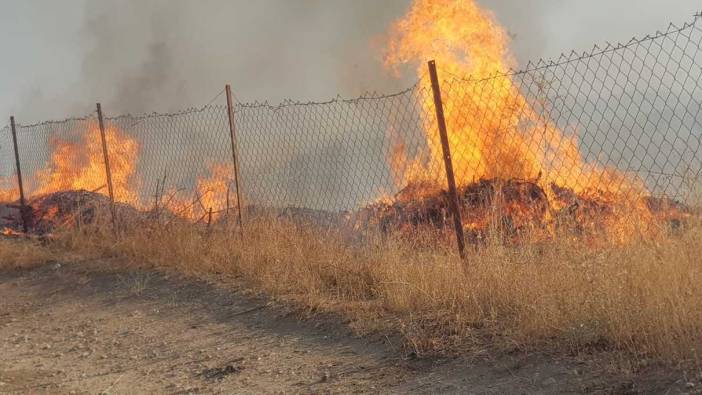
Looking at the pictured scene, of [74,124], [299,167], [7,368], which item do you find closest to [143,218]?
[299,167]

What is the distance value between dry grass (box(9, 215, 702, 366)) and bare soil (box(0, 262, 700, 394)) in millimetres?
200

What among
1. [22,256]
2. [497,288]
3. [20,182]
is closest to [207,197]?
[22,256]

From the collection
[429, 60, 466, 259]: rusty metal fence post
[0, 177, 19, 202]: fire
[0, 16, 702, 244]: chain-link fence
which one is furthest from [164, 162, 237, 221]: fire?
[0, 177, 19, 202]: fire

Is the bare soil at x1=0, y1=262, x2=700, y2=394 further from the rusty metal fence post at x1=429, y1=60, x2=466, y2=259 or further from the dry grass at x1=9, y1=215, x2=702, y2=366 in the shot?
the rusty metal fence post at x1=429, y1=60, x2=466, y2=259

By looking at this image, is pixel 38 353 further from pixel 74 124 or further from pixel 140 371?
pixel 74 124

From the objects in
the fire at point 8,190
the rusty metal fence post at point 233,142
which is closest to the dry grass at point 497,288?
the rusty metal fence post at point 233,142

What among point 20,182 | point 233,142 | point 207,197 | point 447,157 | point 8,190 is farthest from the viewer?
point 8,190

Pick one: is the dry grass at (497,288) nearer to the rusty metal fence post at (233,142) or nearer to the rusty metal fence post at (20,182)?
the rusty metal fence post at (233,142)

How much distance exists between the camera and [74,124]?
12609mm

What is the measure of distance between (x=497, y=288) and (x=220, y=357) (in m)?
2.33

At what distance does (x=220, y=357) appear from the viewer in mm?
5141

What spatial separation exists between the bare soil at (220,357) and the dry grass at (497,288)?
0.20 meters

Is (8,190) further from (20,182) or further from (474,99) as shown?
(474,99)

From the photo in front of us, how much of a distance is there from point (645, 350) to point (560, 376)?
52 cm
